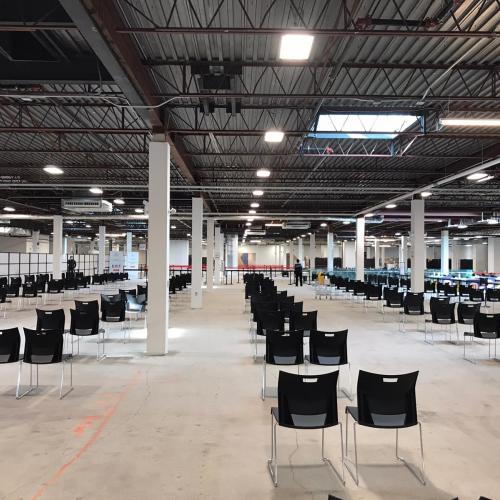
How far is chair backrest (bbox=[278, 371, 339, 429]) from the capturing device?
352 cm

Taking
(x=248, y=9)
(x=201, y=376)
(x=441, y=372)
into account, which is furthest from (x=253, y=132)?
(x=441, y=372)

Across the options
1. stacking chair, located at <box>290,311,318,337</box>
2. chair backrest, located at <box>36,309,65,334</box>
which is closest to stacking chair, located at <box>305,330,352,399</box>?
stacking chair, located at <box>290,311,318,337</box>

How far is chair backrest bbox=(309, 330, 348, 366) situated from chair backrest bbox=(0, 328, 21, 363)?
4075 mm

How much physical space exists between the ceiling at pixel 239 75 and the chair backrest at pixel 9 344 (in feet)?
12.6

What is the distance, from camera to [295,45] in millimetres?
5445

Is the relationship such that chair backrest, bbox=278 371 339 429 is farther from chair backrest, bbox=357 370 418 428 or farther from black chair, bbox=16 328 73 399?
black chair, bbox=16 328 73 399

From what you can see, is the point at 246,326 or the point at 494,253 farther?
the point at 494,253

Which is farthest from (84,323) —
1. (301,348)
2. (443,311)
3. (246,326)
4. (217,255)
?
(217,255)

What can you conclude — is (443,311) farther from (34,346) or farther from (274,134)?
(34,346)

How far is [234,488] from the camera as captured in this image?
132 inches

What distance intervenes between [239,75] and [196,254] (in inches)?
360

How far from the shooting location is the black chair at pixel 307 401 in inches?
139

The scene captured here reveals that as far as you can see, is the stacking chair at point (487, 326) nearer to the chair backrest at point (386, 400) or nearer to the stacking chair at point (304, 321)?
the stacking chair at point (304, 321)

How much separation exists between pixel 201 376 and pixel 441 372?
3.99 meters
